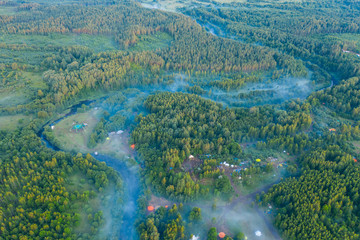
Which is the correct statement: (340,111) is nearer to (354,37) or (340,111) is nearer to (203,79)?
(203,79)

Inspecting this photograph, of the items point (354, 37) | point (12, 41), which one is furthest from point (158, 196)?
point (354, 37)

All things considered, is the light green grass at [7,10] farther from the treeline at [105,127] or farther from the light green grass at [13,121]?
the treeline at [105,127]

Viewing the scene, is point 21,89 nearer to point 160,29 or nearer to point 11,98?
point 11,98

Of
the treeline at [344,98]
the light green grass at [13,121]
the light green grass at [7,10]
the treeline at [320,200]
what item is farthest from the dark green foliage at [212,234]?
the light green grass at [7,10]

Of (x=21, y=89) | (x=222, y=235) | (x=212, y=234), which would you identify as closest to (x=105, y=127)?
(x=21, y=89)

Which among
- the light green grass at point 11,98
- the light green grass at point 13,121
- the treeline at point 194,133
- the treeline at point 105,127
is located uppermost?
the treeline at point 194,133

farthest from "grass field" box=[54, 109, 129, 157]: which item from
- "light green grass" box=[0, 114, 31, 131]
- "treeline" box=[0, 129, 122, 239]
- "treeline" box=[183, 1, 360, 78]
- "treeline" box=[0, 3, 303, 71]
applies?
"treeline" box=[183, 1, 360, 78]

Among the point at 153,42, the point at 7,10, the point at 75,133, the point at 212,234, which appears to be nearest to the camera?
the point at 212,234

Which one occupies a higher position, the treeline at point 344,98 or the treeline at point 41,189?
the treeline at point 344,98
